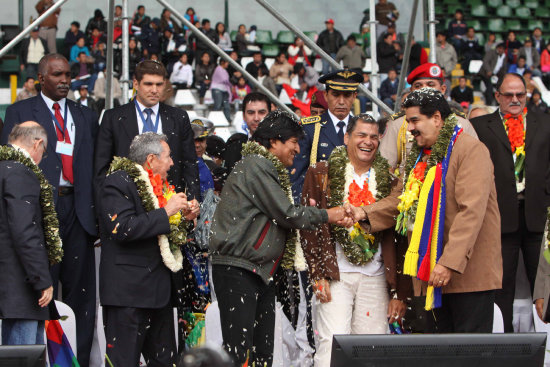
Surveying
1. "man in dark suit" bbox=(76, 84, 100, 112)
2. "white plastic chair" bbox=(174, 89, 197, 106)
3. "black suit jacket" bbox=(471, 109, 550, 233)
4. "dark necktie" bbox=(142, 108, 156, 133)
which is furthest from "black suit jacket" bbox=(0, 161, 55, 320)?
"white plastic chair" bbox=(174, 89, 197, 106)

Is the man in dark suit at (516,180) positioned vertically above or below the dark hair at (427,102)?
below

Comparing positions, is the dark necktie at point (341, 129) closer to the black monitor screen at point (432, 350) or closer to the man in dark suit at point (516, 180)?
the man in dark suit at point (516, 180)

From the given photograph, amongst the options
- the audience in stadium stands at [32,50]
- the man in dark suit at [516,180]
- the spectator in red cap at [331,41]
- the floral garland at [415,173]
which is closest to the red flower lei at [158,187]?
the floral garland at [415,173]

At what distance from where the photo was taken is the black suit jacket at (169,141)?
20.0 feet

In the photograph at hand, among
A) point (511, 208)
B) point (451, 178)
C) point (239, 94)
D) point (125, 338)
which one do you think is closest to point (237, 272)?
point (125, 338)

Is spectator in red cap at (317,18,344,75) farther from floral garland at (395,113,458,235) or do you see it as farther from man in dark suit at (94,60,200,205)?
floral garland at (395,113,458,235)

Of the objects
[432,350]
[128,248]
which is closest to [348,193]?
[128,248]

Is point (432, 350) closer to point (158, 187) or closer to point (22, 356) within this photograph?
point (22, 356)

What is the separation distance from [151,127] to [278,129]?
1.42 m

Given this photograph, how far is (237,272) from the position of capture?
195 inches

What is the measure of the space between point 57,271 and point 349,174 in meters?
2.07

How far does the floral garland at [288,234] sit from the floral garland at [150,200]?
2.04 feet

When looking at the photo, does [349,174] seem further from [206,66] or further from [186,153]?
[206,66]

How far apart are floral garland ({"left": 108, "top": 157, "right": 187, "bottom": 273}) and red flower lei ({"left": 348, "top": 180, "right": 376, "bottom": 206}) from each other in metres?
1.08
